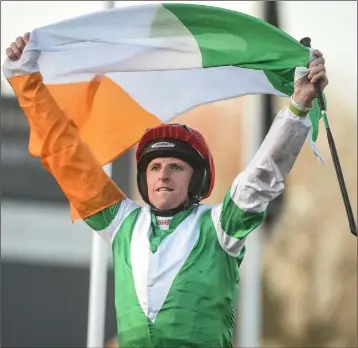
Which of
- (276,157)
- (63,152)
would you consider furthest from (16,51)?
(276,157)

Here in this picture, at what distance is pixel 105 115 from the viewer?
137 inches

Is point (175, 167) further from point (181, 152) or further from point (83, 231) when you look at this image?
point (83, 231)

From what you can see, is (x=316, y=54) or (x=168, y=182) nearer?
(x=316, y=54)

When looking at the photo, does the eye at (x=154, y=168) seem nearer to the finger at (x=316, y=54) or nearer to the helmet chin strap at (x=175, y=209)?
the helmet chin strap at (x=175, y=209)

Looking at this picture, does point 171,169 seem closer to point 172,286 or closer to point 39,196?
point 172,286

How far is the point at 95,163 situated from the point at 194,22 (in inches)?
26.6

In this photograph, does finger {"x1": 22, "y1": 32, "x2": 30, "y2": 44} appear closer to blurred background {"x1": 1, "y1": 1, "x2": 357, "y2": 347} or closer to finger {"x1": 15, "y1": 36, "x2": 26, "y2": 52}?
finger {"x1": 15, "y1": 36, "x2": 26, "y2": 52}

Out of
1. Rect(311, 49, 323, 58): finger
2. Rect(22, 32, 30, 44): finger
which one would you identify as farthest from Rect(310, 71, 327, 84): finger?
Rect(22, 32, 30, 44): finger

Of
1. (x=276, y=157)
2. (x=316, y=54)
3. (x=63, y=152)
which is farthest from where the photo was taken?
(x=63, y=152)

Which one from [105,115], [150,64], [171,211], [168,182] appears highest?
[150,64]

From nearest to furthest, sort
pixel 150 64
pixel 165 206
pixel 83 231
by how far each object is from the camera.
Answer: pixel 165 206, pixel 150 64, pixel 83 231

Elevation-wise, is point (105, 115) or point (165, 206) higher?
point (105, 115)

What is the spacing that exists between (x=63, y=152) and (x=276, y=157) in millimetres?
883

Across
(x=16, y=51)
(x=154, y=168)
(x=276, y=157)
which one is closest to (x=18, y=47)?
(x=16, y=51)
